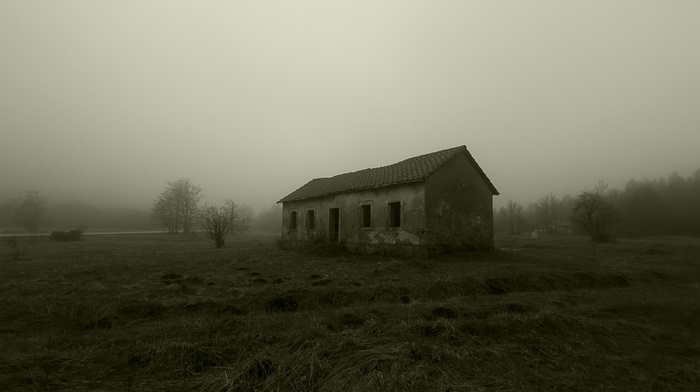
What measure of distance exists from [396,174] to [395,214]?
1.85 meters

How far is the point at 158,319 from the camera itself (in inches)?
236

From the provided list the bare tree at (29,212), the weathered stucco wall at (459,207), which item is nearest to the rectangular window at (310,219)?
the weathered stucco wall at (459,207)

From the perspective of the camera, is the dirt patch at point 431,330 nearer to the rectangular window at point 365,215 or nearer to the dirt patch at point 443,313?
the dirt patch at point 443,313

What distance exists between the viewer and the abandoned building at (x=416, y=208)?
1385 centimetres

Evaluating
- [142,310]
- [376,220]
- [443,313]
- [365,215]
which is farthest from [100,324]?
[365,215]

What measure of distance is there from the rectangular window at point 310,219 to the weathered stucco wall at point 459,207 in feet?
27.4

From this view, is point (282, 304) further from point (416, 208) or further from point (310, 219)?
point (310, 219)

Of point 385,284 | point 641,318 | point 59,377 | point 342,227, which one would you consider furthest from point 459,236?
point 59,377

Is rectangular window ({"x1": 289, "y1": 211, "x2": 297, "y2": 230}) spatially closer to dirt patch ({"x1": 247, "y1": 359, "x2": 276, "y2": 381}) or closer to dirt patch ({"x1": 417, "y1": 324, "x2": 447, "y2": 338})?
dirt patch ({"x1": 417, "y1": 324, "x2": 447, "y2": 338})

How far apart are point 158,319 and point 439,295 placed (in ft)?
17.6

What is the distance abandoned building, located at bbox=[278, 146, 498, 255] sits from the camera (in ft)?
45.4

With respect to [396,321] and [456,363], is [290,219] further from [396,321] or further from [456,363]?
[456,363]

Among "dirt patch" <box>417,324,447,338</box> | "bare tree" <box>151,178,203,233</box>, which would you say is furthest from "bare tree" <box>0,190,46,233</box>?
"dirt patch" <box>417,324,447,338</box>

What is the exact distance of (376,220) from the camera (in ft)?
51.5
